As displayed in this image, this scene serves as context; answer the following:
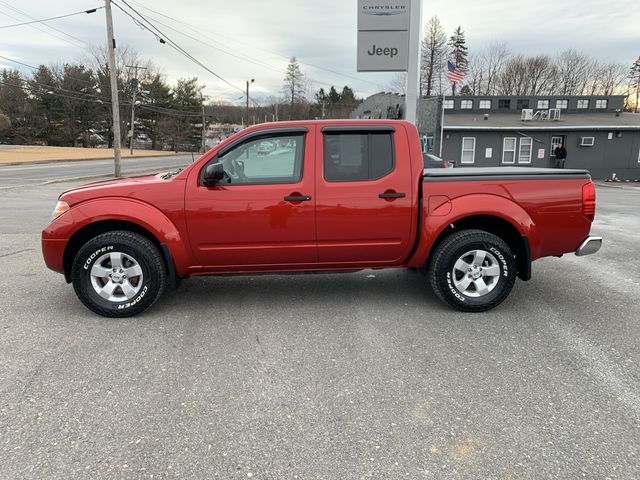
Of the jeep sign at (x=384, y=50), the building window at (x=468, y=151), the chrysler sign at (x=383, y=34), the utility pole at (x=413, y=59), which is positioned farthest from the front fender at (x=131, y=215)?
the building window at (x=468, y=151)

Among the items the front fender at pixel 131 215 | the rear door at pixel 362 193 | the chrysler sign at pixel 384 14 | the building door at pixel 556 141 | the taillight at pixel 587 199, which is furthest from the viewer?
the building door at pixel 556 141

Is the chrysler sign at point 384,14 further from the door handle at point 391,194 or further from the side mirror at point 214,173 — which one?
the side mirror at point 214,173

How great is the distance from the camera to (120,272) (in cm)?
448

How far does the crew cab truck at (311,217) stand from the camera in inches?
174

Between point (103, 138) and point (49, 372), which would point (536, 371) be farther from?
point (103, 138)

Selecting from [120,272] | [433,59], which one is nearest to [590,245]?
[120,272]

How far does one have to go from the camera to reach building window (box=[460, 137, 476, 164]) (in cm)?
2794

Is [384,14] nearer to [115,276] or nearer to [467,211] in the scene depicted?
[467,211]

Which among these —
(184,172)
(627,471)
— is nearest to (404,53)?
(184,172)

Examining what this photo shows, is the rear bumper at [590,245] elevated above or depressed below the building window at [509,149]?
below

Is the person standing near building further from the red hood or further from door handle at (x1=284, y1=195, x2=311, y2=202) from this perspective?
the red hood

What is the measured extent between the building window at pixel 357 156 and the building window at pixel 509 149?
2578cm

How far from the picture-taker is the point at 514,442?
8.71 feet

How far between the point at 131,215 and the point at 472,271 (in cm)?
324
